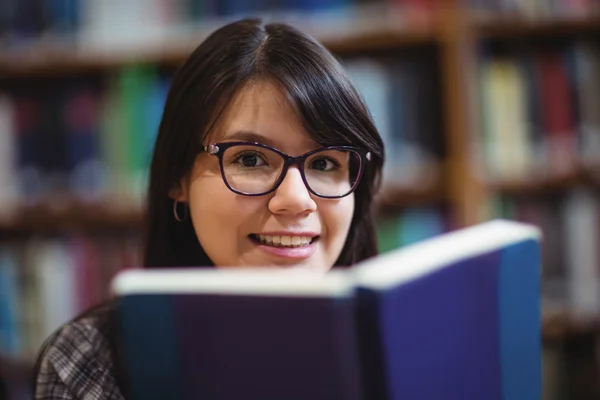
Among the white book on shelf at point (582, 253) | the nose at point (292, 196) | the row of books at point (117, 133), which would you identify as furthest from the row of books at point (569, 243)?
the nose at point (292, 196)

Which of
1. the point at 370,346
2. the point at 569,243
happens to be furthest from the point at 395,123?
the point at 370,346

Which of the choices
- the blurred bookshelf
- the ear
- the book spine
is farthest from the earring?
the blurred bookshelf

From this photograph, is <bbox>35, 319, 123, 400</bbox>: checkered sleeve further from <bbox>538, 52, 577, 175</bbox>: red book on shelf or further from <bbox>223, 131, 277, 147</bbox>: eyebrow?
<bbox>538, 52, 577, 175</bbox>: red book on shelf

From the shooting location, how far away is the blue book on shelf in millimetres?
487

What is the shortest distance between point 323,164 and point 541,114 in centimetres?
111

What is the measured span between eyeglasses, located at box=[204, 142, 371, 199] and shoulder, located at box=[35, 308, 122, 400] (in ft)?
0.91

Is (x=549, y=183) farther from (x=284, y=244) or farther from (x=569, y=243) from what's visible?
(x=284, y=244)

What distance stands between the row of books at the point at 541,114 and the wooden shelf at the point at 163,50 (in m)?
0.25

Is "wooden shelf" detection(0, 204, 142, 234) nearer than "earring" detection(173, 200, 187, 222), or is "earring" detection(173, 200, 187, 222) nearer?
"earring" detection(173, 200, 187, 222)

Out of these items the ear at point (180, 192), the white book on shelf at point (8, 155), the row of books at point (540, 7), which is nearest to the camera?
the ear at point (180, 192)

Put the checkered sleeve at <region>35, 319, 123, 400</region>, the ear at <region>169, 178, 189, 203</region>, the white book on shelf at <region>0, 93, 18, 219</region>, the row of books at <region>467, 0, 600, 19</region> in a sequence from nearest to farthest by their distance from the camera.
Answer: the checkered sleeve at <region>35, 319, 123, 400</region> → the ear at <region>169, 178, 189, 203</region> → the row of books at <region>467, 0, 600, 19</region> → the white book on shelf at <region>0, 93, 18, 219</region>

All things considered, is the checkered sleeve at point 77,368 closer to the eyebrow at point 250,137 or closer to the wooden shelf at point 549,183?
the eyebrow at point 250,137

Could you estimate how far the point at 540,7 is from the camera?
166 cm

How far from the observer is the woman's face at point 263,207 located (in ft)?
2.47
